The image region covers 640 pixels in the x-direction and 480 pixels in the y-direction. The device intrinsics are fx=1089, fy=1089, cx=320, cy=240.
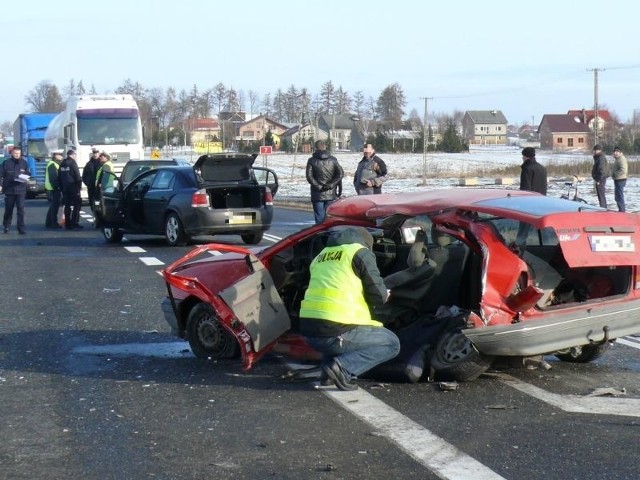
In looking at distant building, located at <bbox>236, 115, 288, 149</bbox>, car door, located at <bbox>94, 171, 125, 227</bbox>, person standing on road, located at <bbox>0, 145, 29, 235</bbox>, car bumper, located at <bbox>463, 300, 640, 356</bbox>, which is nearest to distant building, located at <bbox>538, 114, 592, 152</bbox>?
distant building, located at <bbox>236, 115, 288, 149</bbox>

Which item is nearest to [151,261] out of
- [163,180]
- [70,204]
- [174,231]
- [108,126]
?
[174,231]

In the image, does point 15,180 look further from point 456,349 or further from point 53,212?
point 456,349

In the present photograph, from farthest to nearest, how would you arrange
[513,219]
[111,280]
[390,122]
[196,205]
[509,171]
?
[390,122], [509,171], [196,205], [111,280], [513,219]

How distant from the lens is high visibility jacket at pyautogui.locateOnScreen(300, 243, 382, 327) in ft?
23.5

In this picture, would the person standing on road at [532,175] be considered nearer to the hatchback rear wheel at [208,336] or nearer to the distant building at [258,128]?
the hatchback rear wheel at [208,336]

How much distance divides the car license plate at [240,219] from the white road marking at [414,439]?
11.3 m

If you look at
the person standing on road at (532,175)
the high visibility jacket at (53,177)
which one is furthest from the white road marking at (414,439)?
the high visibility jacket at (53,177)

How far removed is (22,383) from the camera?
7848mm

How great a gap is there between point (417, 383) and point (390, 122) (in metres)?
112

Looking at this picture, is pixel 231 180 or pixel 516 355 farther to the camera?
pixel 231 180

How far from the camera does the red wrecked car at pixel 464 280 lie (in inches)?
283

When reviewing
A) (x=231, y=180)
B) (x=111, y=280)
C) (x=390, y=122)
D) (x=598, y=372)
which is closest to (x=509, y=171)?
(x=231, y=180)

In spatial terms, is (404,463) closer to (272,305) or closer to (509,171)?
(272,305)

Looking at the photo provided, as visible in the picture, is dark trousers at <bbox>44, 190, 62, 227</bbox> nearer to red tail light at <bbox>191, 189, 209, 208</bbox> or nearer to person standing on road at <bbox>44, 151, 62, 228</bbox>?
person standing on road at <bbox>44, 151, 62, 228</bbox>
